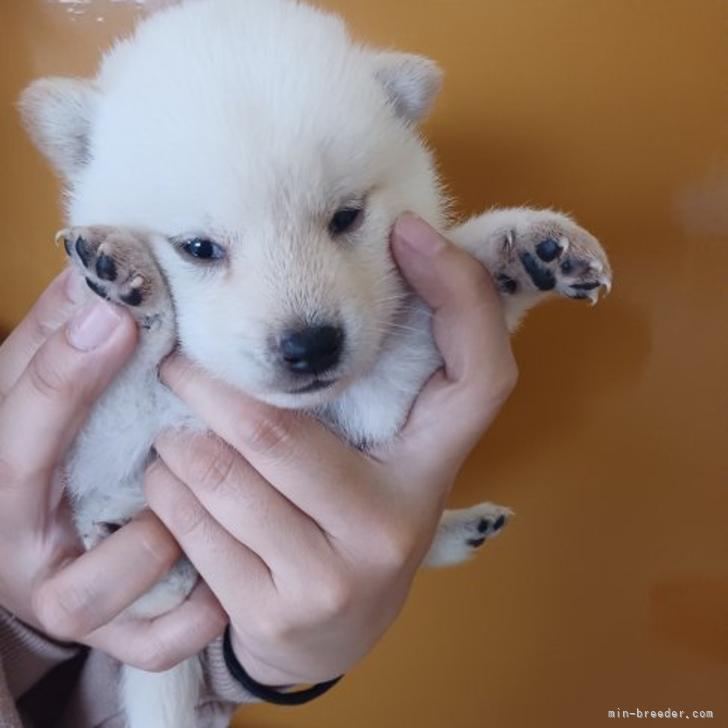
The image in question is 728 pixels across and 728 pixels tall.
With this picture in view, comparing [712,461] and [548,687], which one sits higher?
[712,461]

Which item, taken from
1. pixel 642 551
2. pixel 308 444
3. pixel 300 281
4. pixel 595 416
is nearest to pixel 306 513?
pixel 308 444

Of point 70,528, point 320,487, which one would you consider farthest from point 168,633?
point 320,487

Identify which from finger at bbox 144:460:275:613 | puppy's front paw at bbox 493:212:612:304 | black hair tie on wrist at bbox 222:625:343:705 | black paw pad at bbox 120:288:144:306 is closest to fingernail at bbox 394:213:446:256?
puppy's front paw at bbox 493:212:612:304

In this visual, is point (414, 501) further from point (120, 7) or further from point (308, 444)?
point (120, 7)

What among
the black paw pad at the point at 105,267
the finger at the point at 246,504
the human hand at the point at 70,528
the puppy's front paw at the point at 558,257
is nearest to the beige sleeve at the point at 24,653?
the human hand at the point at 70,528

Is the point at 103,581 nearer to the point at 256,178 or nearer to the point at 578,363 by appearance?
the point at 256,178

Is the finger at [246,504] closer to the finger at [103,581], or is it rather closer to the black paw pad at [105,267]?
the finger at [103,581]
